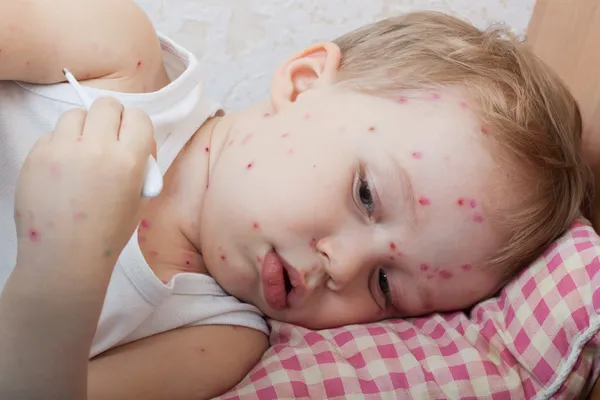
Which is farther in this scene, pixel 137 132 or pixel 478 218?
pixel 478 218

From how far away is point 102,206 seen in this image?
510 mm

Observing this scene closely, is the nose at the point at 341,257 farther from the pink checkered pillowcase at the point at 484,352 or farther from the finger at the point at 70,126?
the finger at the point at 70,126

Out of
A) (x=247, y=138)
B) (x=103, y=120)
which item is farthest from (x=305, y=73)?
(x=103, y=120)

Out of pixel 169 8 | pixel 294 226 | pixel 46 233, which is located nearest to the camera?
pixel 46 233

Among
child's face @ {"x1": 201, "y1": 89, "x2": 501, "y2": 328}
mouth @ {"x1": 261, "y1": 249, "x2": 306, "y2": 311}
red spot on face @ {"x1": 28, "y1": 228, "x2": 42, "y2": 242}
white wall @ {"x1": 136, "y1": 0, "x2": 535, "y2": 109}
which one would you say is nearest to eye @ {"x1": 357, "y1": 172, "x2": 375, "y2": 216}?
child's face @ {"x1": 201, "y1": 89, "x2": 501, "y2": 328}

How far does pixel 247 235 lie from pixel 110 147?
0.78 feet

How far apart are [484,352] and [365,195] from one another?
24cm

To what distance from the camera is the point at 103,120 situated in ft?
1.77

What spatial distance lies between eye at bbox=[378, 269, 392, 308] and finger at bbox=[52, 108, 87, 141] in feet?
1.26

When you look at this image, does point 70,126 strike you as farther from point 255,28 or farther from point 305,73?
point 255,28

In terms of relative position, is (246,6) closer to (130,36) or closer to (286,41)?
(286,41)

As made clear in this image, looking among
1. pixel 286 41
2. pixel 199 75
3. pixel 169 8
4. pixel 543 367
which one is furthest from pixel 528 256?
pixel 169 8

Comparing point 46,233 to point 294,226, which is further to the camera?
point 294,226

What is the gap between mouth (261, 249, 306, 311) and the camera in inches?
28.6
